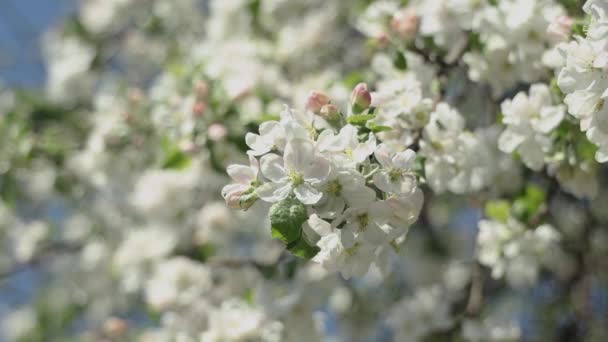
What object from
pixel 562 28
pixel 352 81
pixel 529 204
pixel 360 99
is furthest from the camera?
pixel 352 81

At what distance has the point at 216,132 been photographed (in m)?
2.04

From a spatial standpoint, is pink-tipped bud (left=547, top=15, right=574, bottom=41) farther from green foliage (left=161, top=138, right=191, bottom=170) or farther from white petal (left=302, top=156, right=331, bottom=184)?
green foliage (left=161, top=138, right=191, bottom=170)

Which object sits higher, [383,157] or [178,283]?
[383,157]

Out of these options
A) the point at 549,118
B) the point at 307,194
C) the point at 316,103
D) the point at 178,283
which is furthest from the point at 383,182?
the point at 178,283

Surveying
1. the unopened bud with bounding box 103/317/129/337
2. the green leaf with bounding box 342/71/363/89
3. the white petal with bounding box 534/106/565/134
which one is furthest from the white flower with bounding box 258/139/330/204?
the unopened bud with bounding box 103/317/129/337

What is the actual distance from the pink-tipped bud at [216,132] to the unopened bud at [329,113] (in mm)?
699

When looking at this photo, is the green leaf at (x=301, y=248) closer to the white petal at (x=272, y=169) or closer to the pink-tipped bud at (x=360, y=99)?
the white petal at (x=272, y=169)

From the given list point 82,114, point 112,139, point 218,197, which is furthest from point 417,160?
point 82,114

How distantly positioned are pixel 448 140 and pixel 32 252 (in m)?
2.59

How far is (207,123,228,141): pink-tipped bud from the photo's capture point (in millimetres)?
2033

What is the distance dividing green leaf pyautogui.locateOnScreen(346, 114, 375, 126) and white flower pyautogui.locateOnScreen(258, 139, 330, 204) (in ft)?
0.57

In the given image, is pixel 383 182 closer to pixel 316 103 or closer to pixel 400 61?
pixel 316 103

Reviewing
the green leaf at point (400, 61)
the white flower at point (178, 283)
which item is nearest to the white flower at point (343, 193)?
the green leaf at point (400, 61)

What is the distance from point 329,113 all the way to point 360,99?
85 mm
